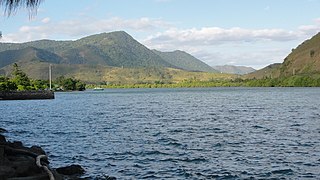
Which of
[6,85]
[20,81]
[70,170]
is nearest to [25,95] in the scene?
[6,85]

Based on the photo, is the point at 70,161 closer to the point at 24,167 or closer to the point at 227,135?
the point at 24,167

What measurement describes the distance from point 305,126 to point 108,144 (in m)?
27.2

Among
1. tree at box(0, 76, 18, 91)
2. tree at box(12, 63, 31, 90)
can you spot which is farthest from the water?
tree at box(12, 63, 31, 90)

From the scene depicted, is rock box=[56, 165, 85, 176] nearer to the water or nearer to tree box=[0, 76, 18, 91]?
the water

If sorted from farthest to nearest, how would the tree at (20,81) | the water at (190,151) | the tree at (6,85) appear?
1. the tree at (20,81)
2. the tree at (6,85)
3. the water at (190,151)

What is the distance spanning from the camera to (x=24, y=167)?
58.0ft

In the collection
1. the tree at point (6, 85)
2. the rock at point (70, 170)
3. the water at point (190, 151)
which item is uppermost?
the tree at point (6, 85)

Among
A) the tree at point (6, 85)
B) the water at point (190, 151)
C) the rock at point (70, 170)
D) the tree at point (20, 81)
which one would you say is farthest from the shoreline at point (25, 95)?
the rock at point (70, 170)

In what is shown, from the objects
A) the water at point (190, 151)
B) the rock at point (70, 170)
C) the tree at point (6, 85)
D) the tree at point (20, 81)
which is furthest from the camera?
the tree at point (20, 81)

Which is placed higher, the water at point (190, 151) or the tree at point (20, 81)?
the tree at point (20, 81)

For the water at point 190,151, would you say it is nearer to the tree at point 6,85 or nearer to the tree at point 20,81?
the tree at point 6,85

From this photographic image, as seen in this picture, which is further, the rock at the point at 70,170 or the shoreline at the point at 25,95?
the shoreline at the point at 25,95

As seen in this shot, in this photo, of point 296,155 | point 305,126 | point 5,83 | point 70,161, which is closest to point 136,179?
point 70,161

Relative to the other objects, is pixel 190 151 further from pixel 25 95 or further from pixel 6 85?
pixel 6 85
